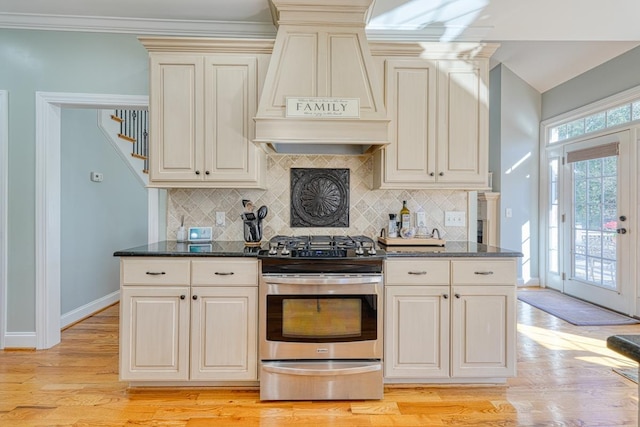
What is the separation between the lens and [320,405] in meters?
2.23

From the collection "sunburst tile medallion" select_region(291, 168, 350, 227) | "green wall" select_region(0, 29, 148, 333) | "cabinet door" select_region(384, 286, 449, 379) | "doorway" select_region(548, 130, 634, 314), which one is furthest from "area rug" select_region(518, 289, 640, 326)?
"green wall" select_region(0, 29, 148, 333)

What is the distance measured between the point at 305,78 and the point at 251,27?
3.17 ft

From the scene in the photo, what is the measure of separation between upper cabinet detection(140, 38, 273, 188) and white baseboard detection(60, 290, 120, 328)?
2.09 meters

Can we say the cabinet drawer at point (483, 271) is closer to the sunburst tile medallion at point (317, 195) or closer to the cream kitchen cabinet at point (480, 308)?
the cream kitchen cabinet at point (480, 308)

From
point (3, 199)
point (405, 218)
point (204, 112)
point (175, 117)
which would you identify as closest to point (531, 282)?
point (405, 218)

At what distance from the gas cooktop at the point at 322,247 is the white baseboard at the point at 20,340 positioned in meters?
2.23

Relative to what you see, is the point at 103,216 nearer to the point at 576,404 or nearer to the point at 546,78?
the point at 576,404

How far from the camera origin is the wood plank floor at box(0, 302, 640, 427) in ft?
6.79

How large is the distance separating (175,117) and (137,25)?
107 centimetres

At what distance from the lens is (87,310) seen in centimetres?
394

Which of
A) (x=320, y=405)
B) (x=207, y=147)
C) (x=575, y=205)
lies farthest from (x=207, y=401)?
(x=575, y=205)

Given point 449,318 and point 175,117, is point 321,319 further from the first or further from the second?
point 175,117

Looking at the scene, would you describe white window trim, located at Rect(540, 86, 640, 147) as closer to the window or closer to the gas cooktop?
the window

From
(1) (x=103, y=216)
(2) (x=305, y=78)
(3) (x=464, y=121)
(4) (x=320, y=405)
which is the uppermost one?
(2) (x=305, y=78)
